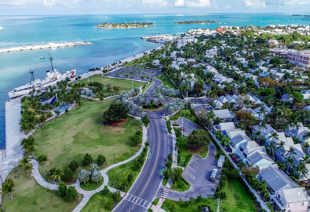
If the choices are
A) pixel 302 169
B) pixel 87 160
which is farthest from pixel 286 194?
pixel 87 160

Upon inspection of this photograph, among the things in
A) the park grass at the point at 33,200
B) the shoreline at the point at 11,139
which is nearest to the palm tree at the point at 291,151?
the park grass at the point at 33,200

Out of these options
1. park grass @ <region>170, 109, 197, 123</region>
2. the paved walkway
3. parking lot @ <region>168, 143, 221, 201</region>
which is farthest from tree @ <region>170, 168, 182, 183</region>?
park grass @ <region>170, 109, 197, 123</region>

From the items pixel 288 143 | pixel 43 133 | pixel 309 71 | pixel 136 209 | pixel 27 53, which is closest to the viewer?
pixel 136 209

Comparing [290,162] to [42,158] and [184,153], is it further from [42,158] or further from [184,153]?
[42,158]

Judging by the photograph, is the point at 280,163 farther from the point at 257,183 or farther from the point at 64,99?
the point at 64,99

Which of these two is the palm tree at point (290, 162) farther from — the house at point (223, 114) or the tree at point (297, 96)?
the tree at point (297, 96)

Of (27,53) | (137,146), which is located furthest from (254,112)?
(27,53)
